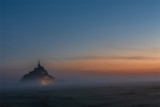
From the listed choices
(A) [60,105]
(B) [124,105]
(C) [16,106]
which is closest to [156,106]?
(B) [124,105]

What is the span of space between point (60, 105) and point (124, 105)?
9.94 meters

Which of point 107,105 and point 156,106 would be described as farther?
point 107,105

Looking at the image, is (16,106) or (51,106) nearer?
(51,106)

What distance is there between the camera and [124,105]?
39.7 meters

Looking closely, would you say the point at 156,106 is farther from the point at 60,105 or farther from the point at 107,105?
the point at 60,105

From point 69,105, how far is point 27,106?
621 centimetres

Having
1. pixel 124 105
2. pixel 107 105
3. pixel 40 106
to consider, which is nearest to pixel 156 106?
pixel 124 105

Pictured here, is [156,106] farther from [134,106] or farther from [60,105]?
[60,105]

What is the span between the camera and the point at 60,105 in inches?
1484

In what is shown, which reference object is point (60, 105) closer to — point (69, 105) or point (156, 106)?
point (69, 105)

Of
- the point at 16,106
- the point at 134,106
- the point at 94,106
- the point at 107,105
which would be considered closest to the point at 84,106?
the point at 94,106

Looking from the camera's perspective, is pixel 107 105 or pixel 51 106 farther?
pixel 107 105

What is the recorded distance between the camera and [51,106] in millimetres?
36438

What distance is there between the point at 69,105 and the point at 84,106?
2.23 m
